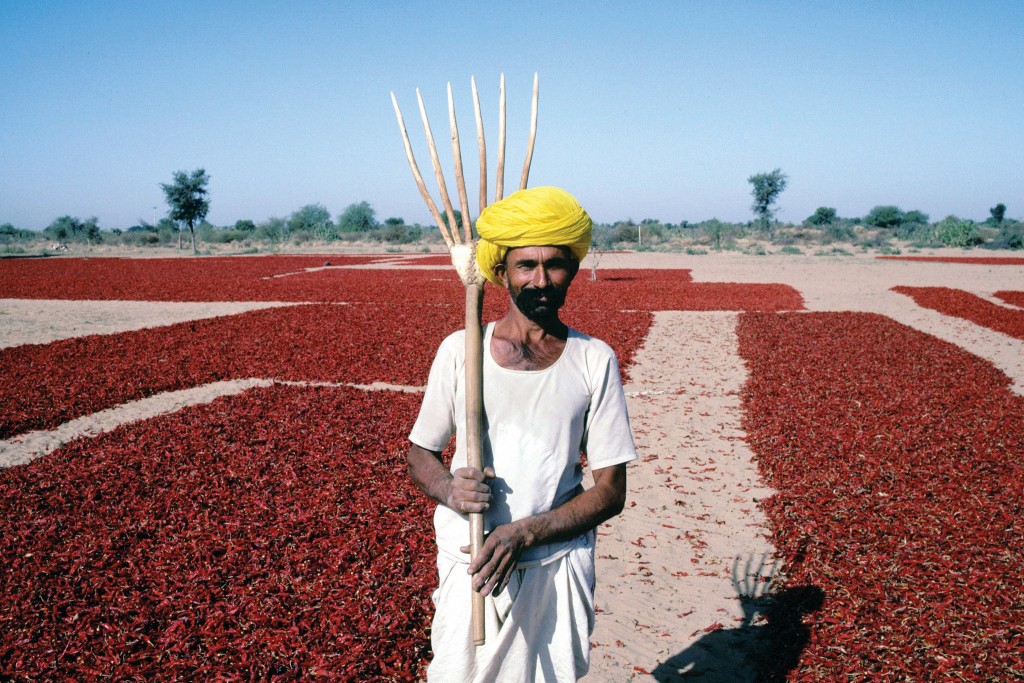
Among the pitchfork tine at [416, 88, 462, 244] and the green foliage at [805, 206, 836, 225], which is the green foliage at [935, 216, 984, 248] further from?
the pitchfork tine at [416, 88, 462, 244]

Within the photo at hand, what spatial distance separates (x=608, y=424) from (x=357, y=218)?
124352 millimetres

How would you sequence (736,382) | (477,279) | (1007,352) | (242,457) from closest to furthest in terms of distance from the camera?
1. (477,279)
2. (242,457)
3. (736,382)
4. (1007,352)

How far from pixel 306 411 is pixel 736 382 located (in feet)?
22.7

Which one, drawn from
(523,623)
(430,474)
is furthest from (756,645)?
(430,474)

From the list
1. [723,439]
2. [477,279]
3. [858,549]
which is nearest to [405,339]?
[723,439]

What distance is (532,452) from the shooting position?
204cm

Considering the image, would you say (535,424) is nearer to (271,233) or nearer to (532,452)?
(532,452)

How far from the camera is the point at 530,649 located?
7.02 ft

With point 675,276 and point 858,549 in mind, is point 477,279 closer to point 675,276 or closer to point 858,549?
point 858,549

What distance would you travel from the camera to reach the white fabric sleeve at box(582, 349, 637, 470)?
2074 millimetres

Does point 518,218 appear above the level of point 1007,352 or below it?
above

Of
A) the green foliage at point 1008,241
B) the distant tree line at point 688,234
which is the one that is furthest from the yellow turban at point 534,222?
the green foliage at point 1008,241

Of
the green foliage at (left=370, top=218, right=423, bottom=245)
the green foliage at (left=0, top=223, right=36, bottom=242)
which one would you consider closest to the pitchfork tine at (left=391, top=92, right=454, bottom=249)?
the green foliage at (left=370, top=218, right=423, bottom=245)

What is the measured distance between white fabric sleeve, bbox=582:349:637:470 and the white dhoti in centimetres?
29
